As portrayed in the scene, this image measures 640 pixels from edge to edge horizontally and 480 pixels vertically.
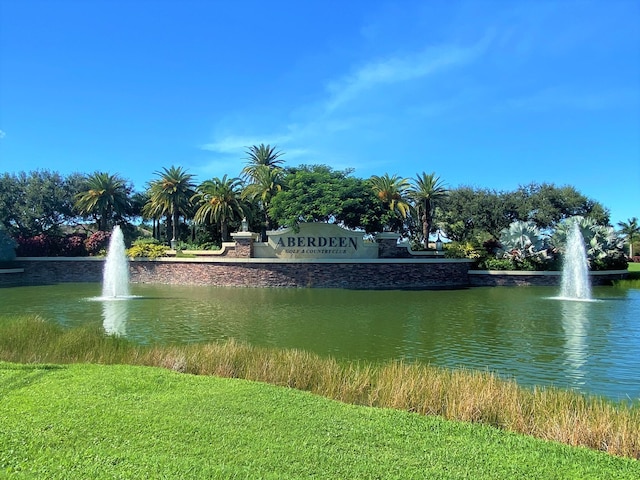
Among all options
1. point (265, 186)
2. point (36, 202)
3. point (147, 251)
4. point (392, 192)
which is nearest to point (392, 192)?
point (392, 192)

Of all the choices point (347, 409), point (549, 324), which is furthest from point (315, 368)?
point (549, 324)

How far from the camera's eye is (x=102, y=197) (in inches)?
1721

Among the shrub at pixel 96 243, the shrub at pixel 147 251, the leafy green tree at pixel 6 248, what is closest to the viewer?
the shrub at pixel 147 251

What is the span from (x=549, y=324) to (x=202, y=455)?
45.1 ft

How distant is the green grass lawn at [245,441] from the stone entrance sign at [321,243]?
83.9 ft

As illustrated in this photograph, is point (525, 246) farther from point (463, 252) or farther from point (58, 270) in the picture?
point (58, 270)

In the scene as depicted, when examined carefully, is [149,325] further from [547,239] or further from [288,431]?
[547,239]

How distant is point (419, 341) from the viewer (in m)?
12.3

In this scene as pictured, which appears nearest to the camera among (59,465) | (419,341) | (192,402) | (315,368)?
(59,465)

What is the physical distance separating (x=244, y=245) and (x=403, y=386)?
2552cm

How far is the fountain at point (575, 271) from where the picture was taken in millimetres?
23922

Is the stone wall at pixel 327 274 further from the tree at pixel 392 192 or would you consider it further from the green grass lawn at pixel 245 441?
the green grass lawn at pixel 245 441

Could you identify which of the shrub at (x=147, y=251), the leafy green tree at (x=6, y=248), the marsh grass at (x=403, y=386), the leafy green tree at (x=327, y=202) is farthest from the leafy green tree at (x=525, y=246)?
the leafy green tree at (x=6, y=248)

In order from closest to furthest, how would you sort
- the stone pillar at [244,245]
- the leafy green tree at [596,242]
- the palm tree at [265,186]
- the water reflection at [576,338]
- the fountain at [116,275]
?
the water reflection at [576,338], the fountain at [116,275], the stone pillar at [244,245], the leafy green tree at [596,242], the palm tree at [265,186]
